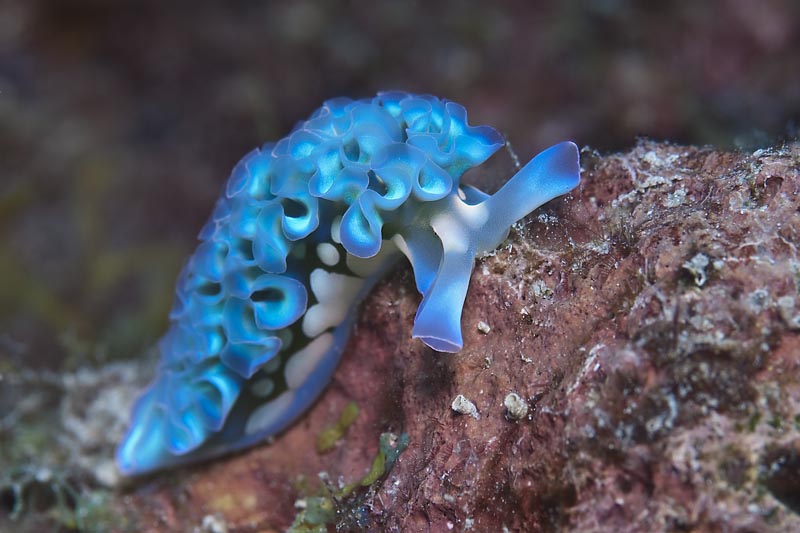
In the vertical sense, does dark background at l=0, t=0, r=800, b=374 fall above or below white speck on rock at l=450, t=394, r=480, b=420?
above

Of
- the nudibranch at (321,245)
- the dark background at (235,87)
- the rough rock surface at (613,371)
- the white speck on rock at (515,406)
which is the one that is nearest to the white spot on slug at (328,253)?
the nudibranch at (321,245)

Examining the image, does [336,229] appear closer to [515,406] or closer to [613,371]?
[515,406]

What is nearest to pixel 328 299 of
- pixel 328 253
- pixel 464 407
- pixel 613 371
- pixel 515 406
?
pixel 328 253

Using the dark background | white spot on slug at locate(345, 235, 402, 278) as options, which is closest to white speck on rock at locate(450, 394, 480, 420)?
white spot on slug at locate(345, 235, 402, 278)

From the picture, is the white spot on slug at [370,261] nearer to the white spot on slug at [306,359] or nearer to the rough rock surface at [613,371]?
the rough rock surface at [613,371]

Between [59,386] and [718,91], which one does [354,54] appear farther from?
[59,386]

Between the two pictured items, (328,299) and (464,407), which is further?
(328,299)

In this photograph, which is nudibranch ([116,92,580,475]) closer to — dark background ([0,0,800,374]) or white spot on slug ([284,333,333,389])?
white spot on slug ([284,333,333,389])
